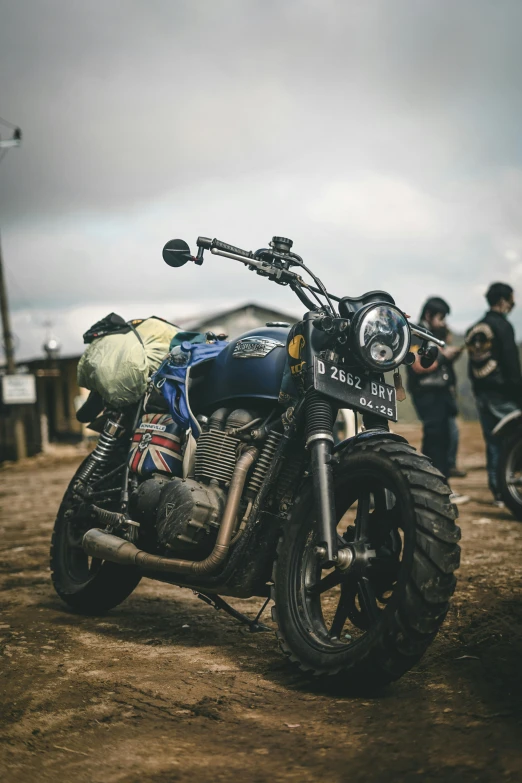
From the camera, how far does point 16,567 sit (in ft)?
18.3

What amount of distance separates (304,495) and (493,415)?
5100 millimetres

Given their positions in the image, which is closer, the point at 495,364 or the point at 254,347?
the point at 254,347


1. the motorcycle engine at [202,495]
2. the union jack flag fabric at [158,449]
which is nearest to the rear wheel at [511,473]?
the union jack flag fabric at [158,449]

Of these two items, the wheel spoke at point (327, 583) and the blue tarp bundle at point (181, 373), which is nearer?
the wheel spoke at point (327, 583)

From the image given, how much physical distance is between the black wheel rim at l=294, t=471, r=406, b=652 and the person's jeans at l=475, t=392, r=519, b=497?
4912 mm

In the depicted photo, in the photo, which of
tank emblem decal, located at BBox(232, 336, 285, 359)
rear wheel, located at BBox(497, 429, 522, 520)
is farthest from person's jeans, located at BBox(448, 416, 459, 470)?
tank emblem decal, located at BBox(232, 336, 285, 359)

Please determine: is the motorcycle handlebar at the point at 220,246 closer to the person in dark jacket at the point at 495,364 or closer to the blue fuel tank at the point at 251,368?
the blue fuel tank at the point at 251,368

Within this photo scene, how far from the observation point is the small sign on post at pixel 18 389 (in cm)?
2175

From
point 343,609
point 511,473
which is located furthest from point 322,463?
point 511,473

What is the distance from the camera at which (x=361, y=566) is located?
293cm

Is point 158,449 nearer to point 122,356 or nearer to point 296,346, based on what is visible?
point 122,356

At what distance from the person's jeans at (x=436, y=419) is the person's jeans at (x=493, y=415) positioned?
0.34 metres

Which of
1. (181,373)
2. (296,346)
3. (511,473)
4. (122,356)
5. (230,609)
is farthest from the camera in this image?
(511,473)

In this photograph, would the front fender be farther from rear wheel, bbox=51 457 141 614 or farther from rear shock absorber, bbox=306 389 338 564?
rear wheel, bbox=51 457 141 614
